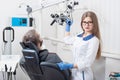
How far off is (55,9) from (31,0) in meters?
0.44

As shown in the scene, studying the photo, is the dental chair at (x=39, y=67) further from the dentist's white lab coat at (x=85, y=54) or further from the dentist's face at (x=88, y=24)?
the dentist's face at (x=88, y=24)

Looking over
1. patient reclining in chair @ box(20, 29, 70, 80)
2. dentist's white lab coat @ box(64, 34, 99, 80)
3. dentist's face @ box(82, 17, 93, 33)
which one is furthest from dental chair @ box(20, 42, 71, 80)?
dentist's face @ box(82, 17, 93, 33)

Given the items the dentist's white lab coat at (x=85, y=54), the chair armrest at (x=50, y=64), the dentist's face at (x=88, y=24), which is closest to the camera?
the chair armrest at (x=50, y=64)

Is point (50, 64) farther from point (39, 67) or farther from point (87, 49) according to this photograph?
point (87, 49)

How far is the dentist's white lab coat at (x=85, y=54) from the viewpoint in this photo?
241 cm

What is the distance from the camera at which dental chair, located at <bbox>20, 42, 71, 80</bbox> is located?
2.33m

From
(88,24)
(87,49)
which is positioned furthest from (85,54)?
(88,24)

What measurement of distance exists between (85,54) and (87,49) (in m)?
0.06

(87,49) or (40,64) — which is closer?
(40,64)

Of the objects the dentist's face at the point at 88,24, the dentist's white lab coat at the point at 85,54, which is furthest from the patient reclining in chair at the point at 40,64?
the dentist's face at the point at 88,24

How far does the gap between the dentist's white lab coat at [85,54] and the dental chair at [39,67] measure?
0.43 ft

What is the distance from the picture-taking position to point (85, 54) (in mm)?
2492

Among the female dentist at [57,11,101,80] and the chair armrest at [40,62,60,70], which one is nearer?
the chair armrest at [40,62,60,70]

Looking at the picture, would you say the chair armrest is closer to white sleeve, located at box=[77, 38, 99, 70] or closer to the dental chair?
the dental chair
